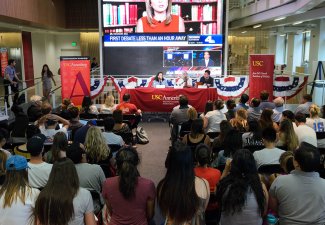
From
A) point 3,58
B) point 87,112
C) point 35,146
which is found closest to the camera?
point 35,146

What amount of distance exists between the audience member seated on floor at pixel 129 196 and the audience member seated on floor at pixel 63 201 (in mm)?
248

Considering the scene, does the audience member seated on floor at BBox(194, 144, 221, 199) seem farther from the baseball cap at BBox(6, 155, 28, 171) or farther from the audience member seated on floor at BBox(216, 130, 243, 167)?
the baseball cap at BBox(6, 155, 28, 171)

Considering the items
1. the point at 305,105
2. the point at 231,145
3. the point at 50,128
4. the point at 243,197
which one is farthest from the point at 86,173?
the point at 305,105

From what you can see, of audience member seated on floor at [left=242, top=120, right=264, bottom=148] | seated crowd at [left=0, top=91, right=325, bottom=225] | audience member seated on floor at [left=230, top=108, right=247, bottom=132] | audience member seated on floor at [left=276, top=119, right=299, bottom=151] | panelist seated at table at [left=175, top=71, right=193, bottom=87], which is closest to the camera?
seated crowd at [left=0, top=91, right=325, bottom=225]

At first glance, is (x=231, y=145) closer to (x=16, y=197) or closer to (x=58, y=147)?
(x=58, y=147)

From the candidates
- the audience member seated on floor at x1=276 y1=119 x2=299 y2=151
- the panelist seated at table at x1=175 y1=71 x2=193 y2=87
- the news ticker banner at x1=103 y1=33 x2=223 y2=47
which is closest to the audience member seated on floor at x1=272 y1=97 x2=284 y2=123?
the audience member seated on floor at x1=276 y1=119 x2=299 y2=151

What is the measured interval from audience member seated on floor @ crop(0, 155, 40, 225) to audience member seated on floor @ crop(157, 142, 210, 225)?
0.96 meters

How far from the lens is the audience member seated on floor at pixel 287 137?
4.76 metres

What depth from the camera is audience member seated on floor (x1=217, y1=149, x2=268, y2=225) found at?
275cm

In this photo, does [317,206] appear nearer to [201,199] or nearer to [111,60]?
[201,199]

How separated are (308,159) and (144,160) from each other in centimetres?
454

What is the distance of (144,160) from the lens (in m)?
7.08

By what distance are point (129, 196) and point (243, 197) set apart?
34.1 inches

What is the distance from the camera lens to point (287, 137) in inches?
189
